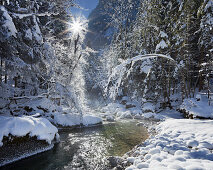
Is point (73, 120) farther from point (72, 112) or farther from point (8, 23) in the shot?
Result: point (8, 23)

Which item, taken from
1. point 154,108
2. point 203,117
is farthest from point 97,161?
point 154,108

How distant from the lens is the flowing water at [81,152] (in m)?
5.84

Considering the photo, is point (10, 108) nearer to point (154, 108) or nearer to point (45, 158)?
point (45, 158)

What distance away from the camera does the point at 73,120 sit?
12.6 meters

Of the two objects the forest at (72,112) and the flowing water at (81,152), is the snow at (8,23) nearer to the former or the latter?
→ the forest at (72,112)

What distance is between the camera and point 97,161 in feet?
20.2

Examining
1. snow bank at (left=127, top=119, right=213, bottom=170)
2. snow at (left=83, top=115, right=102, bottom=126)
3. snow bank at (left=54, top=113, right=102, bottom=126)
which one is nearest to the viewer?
snow bank at (left=127, top=119, right=213, bottom=170)

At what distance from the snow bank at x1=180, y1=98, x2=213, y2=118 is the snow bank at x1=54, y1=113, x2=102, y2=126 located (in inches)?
332

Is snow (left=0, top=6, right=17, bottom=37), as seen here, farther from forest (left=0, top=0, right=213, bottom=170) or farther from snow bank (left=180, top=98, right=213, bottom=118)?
snow bank (left=180, top=98, right=213, bottom=118)

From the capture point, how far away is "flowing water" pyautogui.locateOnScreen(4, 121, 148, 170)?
230 inches

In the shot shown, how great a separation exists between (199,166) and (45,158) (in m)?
6.23

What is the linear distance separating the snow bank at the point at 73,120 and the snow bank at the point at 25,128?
12.2 ft

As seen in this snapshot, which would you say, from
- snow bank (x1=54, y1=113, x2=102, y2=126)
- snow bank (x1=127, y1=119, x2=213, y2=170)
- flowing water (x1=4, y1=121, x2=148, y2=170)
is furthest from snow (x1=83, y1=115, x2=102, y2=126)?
snow bank (x1=127, y1=119, x2=213, y2=170)

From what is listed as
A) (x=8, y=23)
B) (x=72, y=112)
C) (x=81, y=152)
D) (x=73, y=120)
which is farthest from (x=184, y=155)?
(x=72, y=112)
